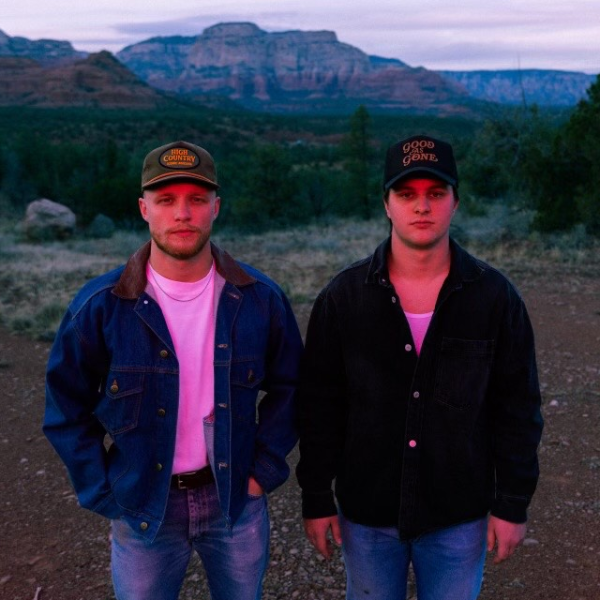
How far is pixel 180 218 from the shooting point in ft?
6.14

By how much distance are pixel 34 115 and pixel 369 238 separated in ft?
132

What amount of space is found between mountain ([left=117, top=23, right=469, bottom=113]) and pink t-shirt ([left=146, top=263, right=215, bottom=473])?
122 m

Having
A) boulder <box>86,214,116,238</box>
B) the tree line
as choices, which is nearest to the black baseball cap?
the tree line

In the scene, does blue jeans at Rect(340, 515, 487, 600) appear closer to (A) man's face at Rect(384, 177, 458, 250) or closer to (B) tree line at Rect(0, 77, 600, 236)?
(A) man's face at Rect(384, 177, 458, 250)

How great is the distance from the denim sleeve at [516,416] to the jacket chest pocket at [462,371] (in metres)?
0.06

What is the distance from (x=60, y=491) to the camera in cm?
422

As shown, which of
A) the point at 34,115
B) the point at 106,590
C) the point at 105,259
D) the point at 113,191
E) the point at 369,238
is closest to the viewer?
the point at 106,590

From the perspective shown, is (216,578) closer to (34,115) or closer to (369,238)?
(369,238)

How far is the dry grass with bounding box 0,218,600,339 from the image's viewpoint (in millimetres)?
8883

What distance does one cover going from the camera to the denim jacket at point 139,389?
6.20 ft

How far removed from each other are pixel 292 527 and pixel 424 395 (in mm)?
2173

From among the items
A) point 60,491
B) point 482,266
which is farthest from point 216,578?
point 60,491

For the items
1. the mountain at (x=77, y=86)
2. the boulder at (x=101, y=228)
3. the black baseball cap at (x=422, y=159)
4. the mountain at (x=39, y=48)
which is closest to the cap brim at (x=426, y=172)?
the black baseball cap at (x=422, y=159)

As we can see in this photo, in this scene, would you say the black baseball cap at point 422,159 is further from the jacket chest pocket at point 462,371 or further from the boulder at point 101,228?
the boulder at point 101,228
